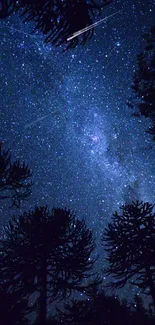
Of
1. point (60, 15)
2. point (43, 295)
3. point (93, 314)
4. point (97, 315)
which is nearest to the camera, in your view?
point (60, 15)

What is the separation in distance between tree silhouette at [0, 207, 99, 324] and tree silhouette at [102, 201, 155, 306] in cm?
108

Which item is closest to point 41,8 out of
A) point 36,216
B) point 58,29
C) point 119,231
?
point 58,29

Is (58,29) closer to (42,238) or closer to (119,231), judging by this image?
(42,238)

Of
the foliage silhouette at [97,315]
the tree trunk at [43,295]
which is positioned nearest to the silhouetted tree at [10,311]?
the tree trunk at [43,295]

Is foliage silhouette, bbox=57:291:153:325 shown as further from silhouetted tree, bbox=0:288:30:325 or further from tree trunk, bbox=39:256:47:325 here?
silhouetted tree, bbox=0:288:30:325

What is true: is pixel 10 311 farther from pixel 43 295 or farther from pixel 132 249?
pixel 132 249

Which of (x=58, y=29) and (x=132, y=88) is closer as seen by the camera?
(x=58, y=29)

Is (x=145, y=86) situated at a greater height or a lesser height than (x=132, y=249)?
greater

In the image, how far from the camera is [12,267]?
22.0 feet

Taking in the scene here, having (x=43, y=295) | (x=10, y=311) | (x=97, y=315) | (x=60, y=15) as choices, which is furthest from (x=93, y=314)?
(x=60, y=15)

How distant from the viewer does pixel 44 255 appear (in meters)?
7.05

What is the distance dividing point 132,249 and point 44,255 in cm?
313

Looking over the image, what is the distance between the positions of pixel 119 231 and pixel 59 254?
2.38 metres

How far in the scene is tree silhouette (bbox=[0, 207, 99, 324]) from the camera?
6.72 m
